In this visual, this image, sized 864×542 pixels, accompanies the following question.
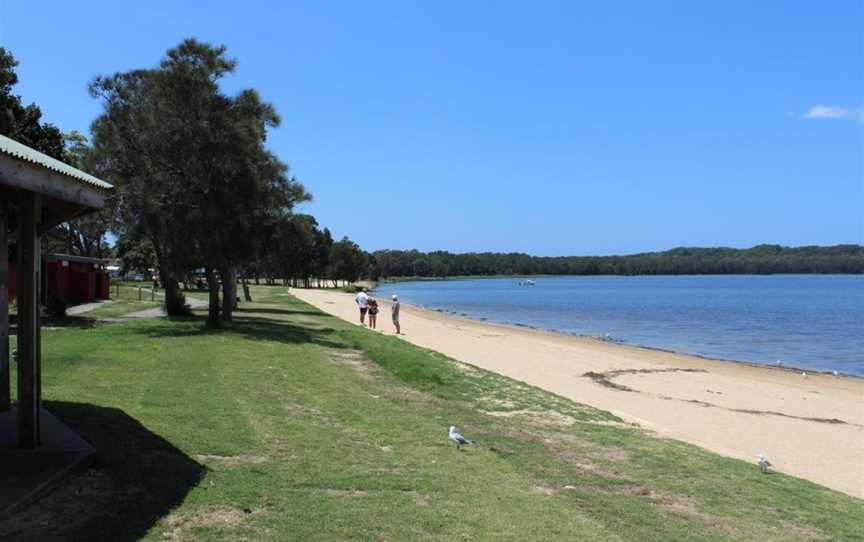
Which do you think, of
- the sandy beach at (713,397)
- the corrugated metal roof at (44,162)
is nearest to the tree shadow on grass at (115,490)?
the corrugated metal roof at (44,162)

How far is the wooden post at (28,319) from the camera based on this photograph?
643cm

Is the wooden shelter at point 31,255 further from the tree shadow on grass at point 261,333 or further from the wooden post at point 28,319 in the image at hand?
the tree shadow on grass at point 261,333

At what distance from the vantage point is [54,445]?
6680mm

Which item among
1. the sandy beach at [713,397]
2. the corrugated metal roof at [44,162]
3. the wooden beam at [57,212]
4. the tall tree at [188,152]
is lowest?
the sandy beach at [713,397]

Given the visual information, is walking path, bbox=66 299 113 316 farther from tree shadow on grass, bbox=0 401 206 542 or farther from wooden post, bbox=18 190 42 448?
wooden post, bbox=18 190 42 448

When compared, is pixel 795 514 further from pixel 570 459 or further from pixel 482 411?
pixel 482 411

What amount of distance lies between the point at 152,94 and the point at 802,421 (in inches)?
800

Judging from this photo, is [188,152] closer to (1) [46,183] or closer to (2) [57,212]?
(2) [57,212]

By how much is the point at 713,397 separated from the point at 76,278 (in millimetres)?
31559

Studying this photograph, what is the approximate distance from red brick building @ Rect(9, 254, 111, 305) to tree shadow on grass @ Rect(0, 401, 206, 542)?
28193 millimetres

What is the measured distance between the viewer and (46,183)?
20.5 feet

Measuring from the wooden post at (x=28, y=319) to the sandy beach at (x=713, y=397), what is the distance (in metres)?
8.93

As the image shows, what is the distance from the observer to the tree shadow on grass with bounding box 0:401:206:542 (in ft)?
16.1

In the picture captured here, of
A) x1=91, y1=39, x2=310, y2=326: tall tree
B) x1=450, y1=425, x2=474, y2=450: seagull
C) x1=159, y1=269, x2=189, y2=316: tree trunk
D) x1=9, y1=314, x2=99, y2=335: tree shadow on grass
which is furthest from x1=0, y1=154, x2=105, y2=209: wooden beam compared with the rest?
x1=159, y1=269, x2=189, y2=316: tree trunk
